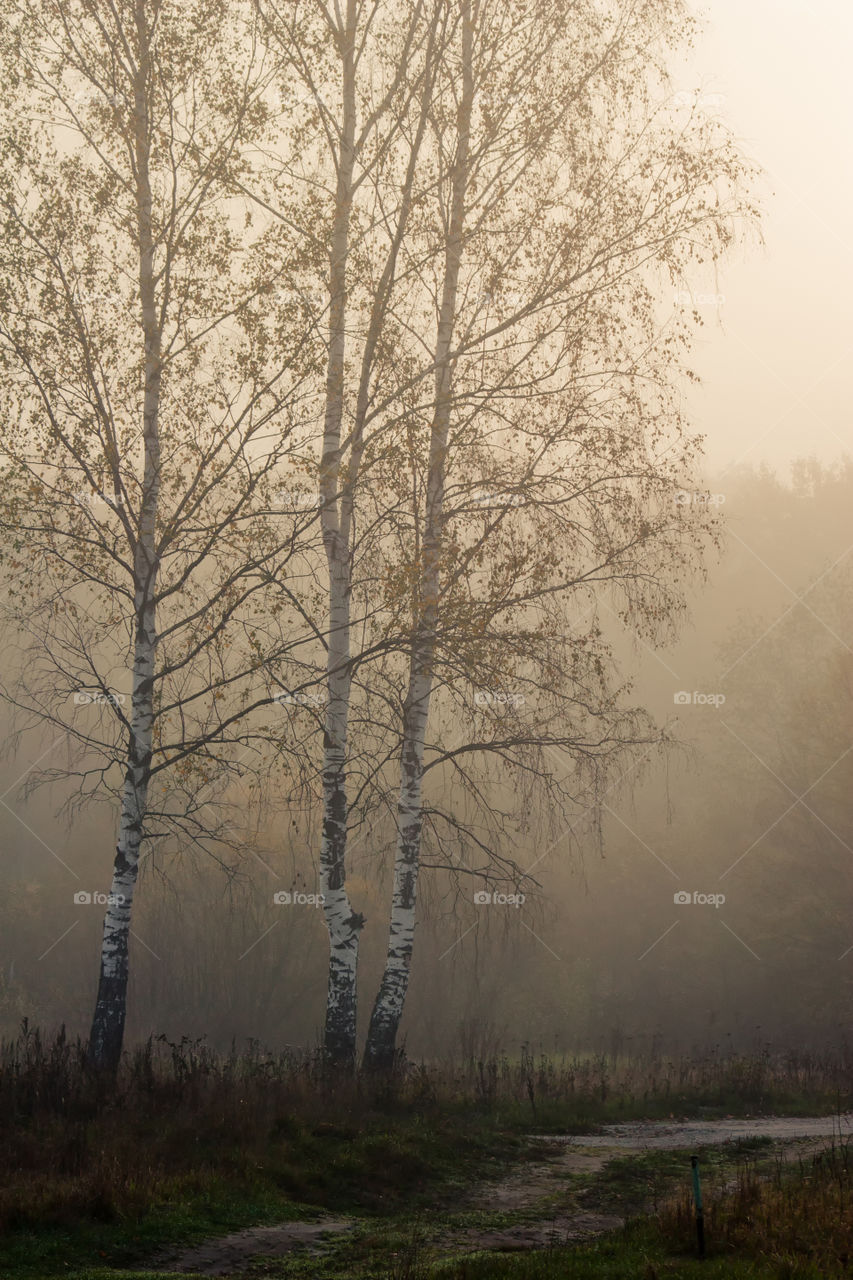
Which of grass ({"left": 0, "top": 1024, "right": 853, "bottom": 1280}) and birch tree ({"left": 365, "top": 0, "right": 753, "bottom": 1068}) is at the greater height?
birch tree ({"left": 365, "top": 0, "right": 753, "bottom": 1068})

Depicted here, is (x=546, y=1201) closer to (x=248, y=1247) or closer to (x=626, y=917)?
(x=248, y=1247)

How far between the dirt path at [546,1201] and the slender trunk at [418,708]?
2557mm

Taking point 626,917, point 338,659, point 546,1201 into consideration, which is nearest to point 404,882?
point 338,659

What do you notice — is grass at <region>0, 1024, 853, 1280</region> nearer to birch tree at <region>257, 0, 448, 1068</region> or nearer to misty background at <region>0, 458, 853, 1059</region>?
birch tree at <region>257, 0, 448, 1068</region>

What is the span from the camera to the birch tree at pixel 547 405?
13.9m

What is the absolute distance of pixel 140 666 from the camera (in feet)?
43.3

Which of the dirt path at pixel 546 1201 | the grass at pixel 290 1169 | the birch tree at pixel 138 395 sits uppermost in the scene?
the birch tree at pixel 138 395

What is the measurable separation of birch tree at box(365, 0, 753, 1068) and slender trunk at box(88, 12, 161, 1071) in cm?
314

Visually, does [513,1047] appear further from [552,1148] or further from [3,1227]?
[3,1227]

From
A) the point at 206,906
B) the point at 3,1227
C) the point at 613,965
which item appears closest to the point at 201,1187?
the point at 3,1227

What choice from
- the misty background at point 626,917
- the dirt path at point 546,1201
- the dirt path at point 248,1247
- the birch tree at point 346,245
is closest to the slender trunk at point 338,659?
the birch tree at point 346,245

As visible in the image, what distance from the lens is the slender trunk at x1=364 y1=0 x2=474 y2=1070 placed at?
14.2 meters

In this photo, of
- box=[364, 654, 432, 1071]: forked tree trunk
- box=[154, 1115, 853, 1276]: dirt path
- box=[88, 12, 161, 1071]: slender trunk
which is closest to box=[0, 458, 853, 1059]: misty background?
box=[364, 654, 432, 1071]: forked tree trunk

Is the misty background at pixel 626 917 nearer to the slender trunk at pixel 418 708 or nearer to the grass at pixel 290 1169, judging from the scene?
the slender trunk at pixel 418 708
